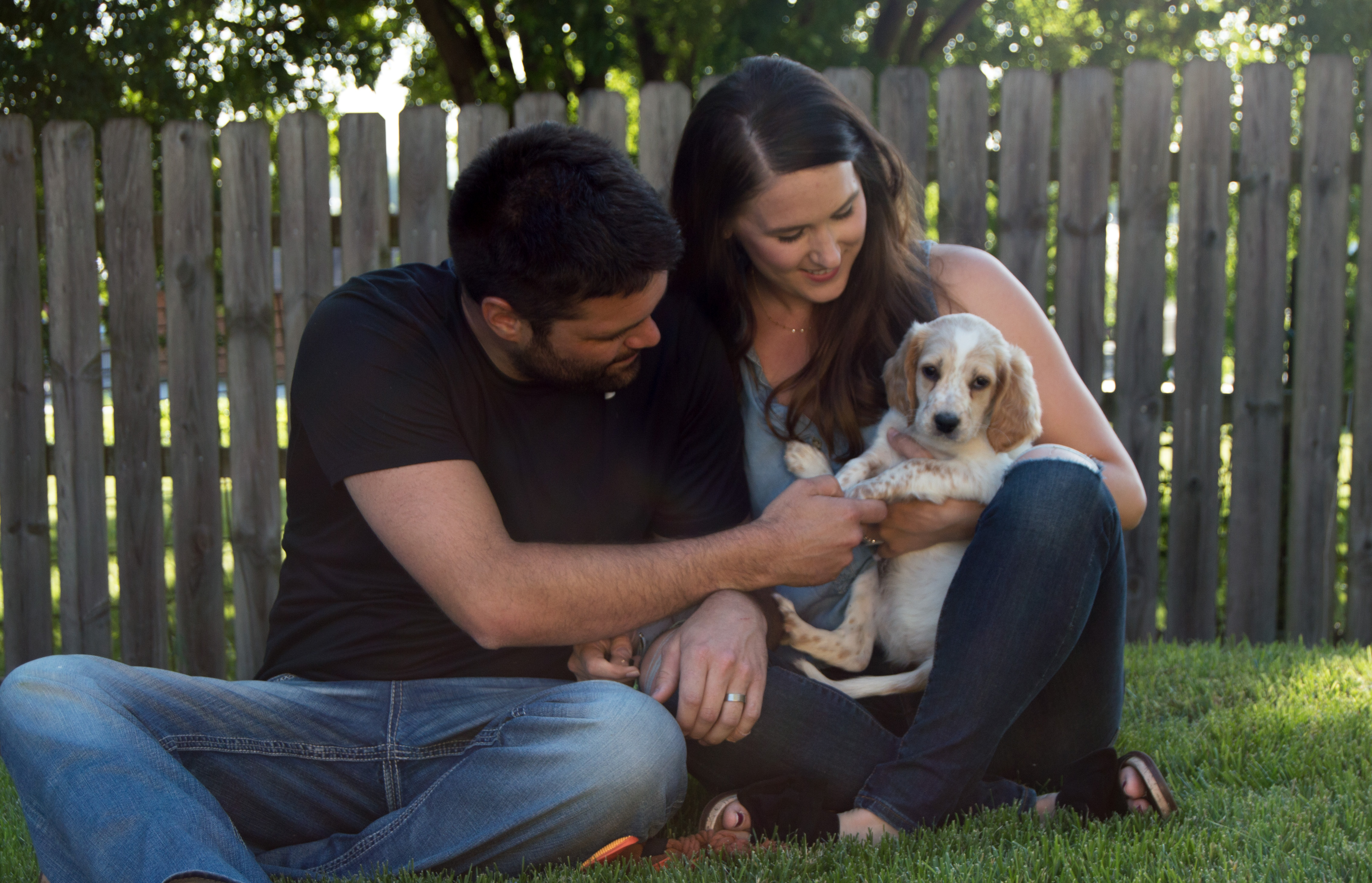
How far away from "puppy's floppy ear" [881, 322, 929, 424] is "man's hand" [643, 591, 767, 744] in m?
0.71

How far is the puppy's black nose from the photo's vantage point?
2.63 metres

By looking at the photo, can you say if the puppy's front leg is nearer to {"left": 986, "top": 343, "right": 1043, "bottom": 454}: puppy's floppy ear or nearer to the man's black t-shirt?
the man's black t-shirt

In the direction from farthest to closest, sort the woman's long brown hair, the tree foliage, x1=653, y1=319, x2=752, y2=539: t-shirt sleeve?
the tree foliage
the woman's long brown hair
x1=653, y1=319, x2=752, y2=539: t-shirt sleeve

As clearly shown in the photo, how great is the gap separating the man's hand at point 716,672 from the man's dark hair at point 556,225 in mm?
714

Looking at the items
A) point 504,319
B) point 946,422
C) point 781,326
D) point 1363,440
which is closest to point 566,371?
point 504,319

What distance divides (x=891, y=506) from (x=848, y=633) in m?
0.33

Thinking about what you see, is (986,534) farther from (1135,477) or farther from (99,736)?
(99,736)

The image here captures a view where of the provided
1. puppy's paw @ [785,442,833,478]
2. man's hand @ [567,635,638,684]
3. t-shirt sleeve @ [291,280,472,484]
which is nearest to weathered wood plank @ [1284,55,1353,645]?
puppy's paw @ [785,442,833,478]

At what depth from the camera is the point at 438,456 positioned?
2188 millimetres

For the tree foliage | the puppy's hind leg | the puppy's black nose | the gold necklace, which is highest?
the tree foliage

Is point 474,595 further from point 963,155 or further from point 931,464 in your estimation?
point 963,155

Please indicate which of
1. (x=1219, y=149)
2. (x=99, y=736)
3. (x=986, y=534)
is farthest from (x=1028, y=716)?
(x=1219, y=149)

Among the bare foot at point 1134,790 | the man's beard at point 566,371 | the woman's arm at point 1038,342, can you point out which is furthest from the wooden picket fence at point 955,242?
the bare foot at point 1134,790

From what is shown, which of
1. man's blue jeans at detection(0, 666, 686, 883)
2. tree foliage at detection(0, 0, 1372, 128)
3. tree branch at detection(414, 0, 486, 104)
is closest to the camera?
man's blue jeans at detection(0, 666, 686, 883)
